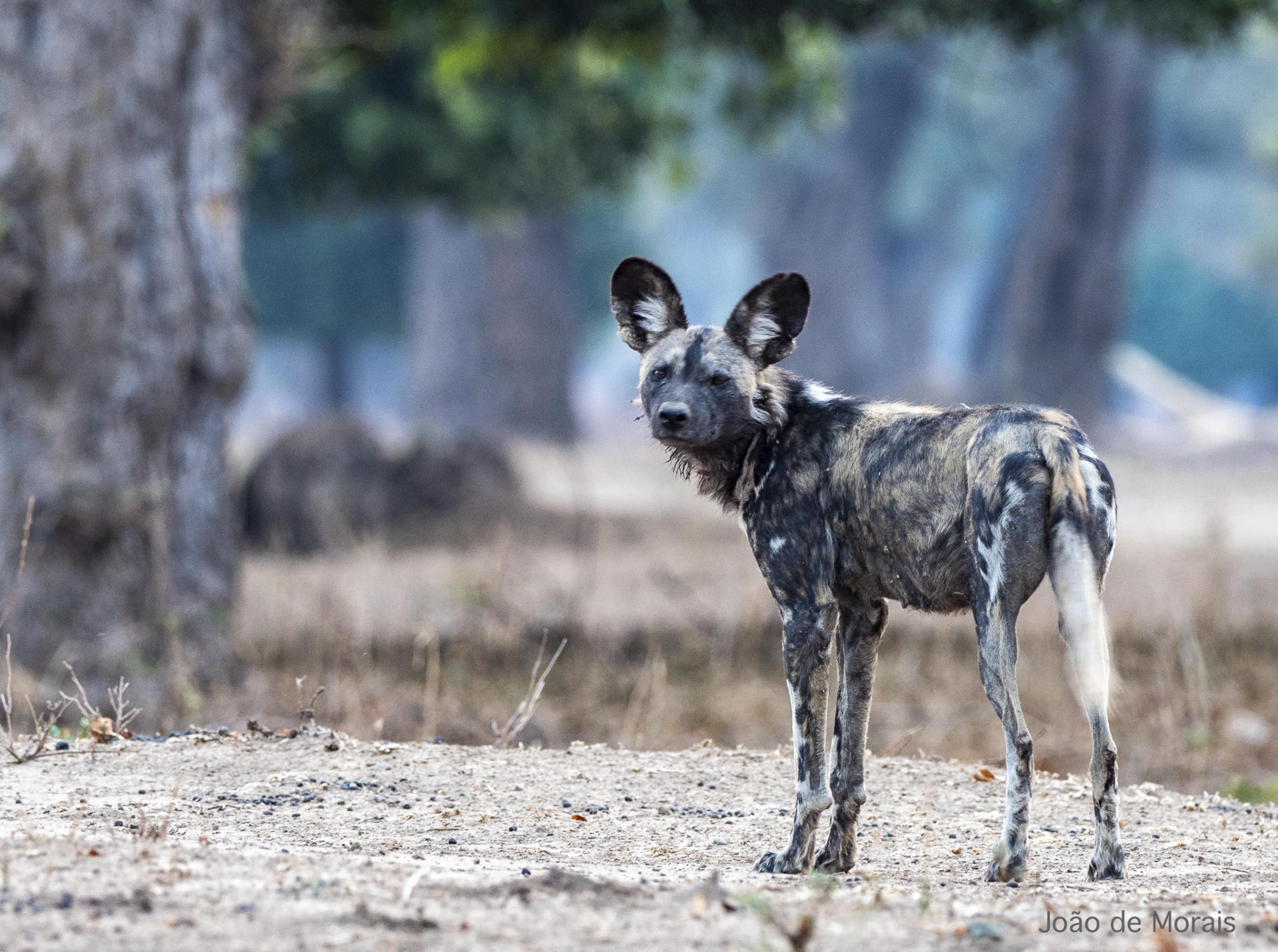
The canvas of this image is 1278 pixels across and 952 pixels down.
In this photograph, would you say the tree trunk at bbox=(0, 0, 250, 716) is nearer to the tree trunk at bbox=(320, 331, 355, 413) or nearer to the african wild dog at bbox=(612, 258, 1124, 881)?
the african wild dog at bbox=(612, 258, 1124, 881)

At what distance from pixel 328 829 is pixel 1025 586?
2.40 meters

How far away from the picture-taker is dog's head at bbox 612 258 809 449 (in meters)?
5.01

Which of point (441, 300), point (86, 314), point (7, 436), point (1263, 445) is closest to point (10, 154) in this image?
point (86, 314)

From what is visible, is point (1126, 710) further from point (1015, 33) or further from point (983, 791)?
point (1015, 33)

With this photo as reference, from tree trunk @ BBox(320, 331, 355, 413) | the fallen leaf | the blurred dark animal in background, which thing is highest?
the fallen leaf

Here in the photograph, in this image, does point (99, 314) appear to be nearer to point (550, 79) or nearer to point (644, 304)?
point (550, 79)

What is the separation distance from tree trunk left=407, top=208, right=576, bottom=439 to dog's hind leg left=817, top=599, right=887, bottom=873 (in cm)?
2395

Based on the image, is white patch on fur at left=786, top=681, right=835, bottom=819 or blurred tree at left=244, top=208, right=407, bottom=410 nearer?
white patch on fur at left=786, top=681, right=835, bottom=819

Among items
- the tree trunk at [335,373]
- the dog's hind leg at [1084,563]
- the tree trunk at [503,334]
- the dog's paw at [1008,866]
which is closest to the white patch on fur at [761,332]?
the dog's hind leg at [1084,563]

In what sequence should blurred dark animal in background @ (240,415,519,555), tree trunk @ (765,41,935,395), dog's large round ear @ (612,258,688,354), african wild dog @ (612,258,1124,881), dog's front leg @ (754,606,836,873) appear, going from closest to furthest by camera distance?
african wild dog @ (612,258,1124,881), dog's front leg @ (754,606,836,873), dog's large round ear @ (612,258,688,354), blurred dark animal in background @ (240,415,519,555), tree trunk @ (765,41,935,395)

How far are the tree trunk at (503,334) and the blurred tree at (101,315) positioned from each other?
19.0 metres

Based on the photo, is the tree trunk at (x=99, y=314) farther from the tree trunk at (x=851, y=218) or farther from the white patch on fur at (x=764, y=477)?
the tree trunk at (x=851, y=218)

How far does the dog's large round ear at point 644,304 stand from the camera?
5.20 meters

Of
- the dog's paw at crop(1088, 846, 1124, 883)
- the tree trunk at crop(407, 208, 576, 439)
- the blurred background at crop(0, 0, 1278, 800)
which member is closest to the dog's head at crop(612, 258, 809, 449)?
the dog's paw at crop(1088, 846, 1124, 883)
